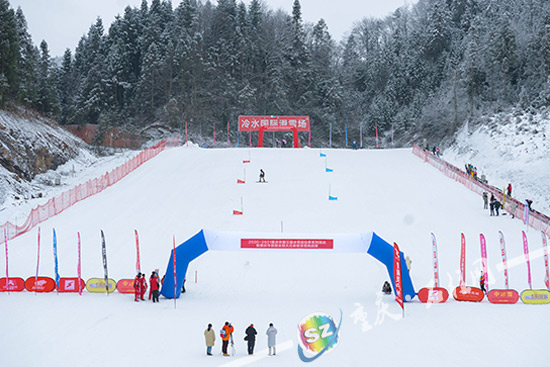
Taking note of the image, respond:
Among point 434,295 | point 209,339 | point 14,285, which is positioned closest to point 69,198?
point 14,285

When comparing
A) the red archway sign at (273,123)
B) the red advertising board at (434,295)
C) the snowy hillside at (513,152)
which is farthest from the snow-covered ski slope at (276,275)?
the red archway sign at (273,123)

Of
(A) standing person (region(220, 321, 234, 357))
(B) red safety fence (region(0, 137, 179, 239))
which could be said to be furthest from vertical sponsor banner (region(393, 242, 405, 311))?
(B) red safety fence (region(0, 137, 179, 239))

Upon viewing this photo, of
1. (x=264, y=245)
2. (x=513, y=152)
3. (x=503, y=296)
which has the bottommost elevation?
(x=503, y=296)

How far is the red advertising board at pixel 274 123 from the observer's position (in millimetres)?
52562

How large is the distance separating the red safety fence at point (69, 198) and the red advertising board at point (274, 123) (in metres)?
11.4

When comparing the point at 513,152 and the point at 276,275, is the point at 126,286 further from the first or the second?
the point at 513,152

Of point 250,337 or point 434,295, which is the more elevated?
point 434,295

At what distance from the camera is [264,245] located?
1930 centimetres

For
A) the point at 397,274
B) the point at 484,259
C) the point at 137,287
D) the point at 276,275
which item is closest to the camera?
the point at 397,274

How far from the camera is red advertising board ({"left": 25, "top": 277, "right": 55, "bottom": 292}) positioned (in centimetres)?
1930

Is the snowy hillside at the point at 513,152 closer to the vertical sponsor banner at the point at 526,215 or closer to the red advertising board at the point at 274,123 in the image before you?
the vertical sponsor banner at the point at 526,215

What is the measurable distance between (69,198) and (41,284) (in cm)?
1331

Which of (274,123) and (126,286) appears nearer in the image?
(126,286)

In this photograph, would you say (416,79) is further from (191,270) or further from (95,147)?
(191,270)
